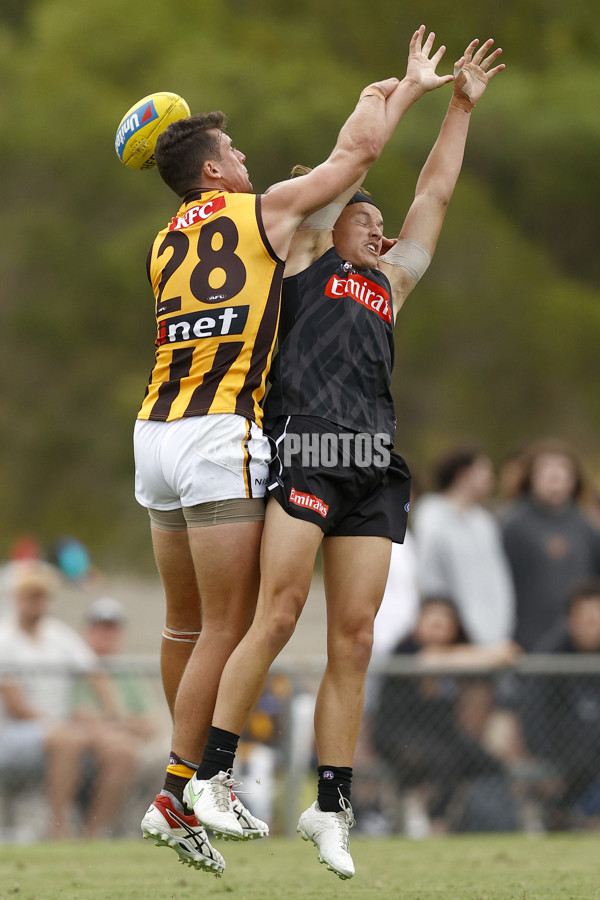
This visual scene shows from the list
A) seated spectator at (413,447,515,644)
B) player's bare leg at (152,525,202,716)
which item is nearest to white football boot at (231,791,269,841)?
player's bare leg at (152,525,202,716)

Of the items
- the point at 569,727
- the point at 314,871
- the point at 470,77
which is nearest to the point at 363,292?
the point at 470,77

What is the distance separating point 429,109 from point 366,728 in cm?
975

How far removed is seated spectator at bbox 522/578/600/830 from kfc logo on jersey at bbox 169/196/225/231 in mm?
4254

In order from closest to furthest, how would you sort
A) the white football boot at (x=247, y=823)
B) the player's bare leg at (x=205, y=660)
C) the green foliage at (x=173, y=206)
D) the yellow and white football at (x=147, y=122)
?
the white football boot at (x=247, y=823) < the player's bare leg at (x=205, y=660) < the yellow and white football at (x=147, y=122) < the green foliage at (x=173, y=206)

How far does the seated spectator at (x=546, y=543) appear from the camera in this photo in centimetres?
836

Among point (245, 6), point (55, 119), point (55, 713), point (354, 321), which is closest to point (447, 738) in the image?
point (55, 713)

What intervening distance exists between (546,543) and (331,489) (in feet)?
14.7

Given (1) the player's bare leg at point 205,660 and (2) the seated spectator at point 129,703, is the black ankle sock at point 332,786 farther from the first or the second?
(2) the seated spectator at point 129,703

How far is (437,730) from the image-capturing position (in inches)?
294

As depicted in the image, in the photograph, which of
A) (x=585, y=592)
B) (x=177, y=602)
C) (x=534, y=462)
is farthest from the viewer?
(x=534, y=462)

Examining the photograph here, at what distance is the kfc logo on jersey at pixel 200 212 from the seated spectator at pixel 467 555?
14.3 ft

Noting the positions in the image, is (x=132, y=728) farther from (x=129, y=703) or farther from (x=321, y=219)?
(x=321, y=219)

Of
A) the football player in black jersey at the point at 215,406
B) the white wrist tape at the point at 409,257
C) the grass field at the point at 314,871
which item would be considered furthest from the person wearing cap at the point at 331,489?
the grass field at the point at 314,871

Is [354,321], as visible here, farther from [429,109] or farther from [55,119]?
[55,119]
